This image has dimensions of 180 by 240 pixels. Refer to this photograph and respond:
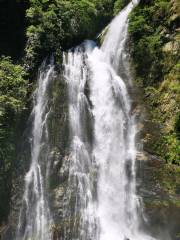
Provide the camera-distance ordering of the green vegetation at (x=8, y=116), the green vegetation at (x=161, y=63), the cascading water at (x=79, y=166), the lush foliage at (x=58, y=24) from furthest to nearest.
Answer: the lush foliage at (x=58, y=24), the green vegetation at (x=8, y=116), the green vegetation at (x=161, y=63), the cascading water at (x=79, y=166)

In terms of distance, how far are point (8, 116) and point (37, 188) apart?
3.61m

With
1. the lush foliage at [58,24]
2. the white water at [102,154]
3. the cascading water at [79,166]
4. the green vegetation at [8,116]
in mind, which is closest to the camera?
the cascading water at [79,166]

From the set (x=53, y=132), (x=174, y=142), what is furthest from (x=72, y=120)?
(x=174, y=142)

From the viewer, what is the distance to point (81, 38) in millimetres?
20969

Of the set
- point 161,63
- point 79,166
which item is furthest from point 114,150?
point 161,63

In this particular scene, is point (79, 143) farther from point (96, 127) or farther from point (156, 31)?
point (156, 31)

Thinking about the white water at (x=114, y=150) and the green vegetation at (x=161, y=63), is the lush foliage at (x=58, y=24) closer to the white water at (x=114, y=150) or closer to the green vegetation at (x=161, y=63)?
the white water at (x=114, y=150)

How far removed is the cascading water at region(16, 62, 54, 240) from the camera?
45.1 ft

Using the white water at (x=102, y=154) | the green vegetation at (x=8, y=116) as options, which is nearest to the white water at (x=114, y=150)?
the white water at (x=102, y=154)

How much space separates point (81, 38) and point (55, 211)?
11083 millimetres

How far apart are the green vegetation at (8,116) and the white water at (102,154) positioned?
2.32 m

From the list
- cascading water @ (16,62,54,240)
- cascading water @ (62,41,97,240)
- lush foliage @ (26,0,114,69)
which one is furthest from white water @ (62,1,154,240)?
lush foliage @ (26,0,114,69)

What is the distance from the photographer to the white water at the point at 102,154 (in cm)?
1369

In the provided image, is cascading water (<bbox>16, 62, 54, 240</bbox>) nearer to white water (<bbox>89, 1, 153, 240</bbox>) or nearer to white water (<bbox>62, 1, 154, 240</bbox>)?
white water (<bbox>62, 1, 154, 240</bbox>)
